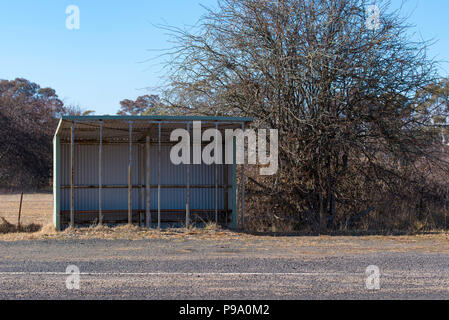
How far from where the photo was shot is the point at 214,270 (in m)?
8.65

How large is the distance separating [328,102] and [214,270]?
8.05 meters

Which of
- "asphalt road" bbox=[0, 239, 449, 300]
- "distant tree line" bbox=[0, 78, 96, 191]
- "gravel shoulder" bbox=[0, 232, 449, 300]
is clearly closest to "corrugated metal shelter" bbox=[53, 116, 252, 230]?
Answer: "gravel shoulder" bbox=[0, 232, 449, 300]

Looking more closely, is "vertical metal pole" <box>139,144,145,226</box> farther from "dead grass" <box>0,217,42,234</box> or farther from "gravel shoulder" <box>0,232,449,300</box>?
"gravel shoulder" <box>0,232,449,300</box>

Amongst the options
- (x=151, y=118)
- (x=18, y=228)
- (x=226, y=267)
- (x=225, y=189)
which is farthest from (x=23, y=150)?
(x=226, y=267)

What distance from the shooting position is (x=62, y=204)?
15.5 metres

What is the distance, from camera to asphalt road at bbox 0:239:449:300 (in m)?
6.96

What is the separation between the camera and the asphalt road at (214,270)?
6965 millimetres

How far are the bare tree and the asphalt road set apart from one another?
12.0 feet

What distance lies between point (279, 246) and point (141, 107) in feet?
153

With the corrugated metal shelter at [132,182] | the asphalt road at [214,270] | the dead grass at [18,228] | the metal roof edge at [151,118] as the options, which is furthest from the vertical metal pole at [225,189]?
the dead grass at [18,228]

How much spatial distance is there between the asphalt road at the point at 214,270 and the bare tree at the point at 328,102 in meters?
3.67
